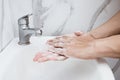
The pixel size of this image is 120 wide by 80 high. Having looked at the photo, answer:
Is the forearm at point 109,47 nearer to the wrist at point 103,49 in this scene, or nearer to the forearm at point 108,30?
the wrist at point 103,49

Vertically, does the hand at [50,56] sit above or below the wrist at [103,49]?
below

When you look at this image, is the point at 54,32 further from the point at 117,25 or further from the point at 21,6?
the point at 117,25

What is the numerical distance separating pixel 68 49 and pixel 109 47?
18 cm

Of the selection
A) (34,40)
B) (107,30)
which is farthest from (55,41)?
(107,30)

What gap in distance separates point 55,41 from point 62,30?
0.61 ft

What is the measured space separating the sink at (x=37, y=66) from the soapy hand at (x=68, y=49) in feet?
0.28

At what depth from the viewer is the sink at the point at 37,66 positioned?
980 millimetres

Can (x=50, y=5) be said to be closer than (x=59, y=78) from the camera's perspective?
No

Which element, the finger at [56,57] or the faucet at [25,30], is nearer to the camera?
the finger at [56,57]

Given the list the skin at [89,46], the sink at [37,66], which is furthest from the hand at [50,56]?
the sink at [37,66]

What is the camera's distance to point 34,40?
3.98 ft

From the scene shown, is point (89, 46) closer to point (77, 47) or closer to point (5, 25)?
point (77, 47)

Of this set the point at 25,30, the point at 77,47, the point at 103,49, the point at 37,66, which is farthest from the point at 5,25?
the point at 103,49

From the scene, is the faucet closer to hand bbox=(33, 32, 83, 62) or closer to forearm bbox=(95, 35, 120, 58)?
hand bbox=(33, 32, 83, 62)
